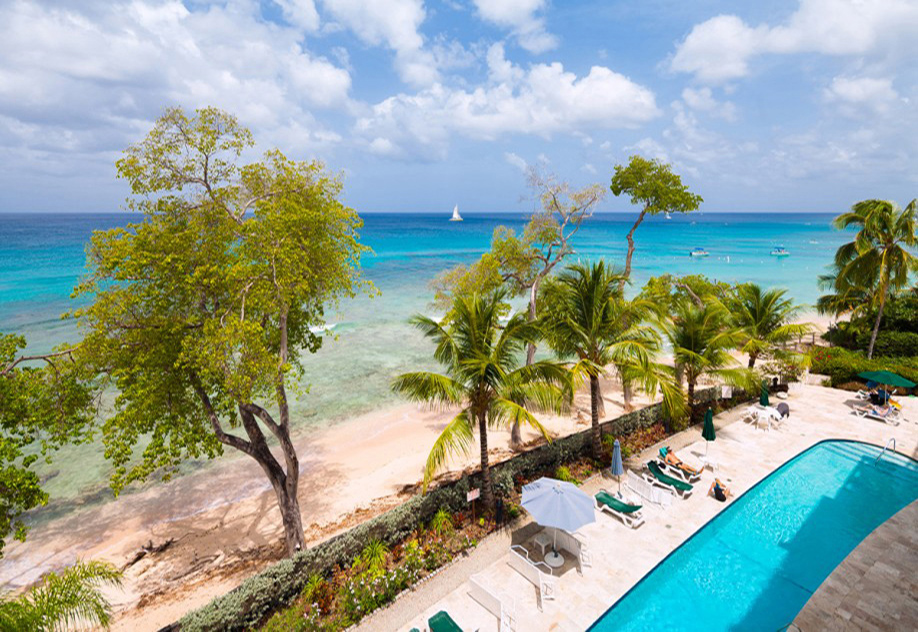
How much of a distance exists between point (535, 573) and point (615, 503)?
11.5ft

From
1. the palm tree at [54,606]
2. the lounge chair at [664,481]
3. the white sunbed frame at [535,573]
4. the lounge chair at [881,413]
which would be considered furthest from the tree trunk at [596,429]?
the lounge chair at [881,413]

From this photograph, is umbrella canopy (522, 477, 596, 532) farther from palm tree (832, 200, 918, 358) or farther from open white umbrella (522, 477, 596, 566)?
palm tree (832, 200, 918, 358)

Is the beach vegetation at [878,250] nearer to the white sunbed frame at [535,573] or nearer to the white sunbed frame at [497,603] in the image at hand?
the white sunbed frame at [535,573]

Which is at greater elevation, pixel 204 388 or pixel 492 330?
pixel 492 330

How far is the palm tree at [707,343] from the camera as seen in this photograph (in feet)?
48.6

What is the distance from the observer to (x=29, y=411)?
26.4 ft

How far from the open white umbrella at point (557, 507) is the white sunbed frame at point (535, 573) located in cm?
50

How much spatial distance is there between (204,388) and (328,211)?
5224mm

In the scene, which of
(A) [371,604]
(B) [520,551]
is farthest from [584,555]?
(A) [371,604]

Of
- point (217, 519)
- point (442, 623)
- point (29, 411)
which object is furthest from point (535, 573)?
point (217, 519)

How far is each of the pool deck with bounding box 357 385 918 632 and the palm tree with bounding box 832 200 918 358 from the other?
25.2ft

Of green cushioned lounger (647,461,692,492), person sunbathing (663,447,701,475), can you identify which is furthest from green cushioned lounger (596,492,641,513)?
person sunbathing (663,447,701,475)

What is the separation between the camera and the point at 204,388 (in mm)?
10336

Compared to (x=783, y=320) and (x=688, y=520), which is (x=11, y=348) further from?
(x=783, y=320)
